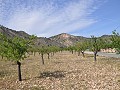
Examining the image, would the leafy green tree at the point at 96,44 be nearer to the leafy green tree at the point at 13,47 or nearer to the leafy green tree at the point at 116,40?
the leafy green tree at the point at 116,40

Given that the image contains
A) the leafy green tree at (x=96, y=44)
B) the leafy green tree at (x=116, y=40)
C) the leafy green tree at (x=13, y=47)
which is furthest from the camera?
the leafy green tree at (x=96, y=44)

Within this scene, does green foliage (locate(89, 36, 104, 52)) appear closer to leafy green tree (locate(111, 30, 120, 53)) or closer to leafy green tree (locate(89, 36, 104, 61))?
leafy green tree (locate(89, 36, 104, 61))

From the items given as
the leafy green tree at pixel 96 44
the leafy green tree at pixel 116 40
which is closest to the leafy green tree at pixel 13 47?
the leafy green tree at pixel 116 40

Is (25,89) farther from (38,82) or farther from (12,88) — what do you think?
(38,82)

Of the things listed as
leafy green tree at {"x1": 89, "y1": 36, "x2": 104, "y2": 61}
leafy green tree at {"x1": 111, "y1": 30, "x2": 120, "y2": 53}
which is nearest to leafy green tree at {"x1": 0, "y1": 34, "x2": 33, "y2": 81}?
leafy green tree at {"x1": 111, "y1": 30, "x2": 120, "y2": 53}

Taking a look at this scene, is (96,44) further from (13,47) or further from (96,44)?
(13,47)

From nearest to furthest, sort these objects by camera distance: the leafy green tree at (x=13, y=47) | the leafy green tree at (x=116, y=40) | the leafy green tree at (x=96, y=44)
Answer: the leafy green tree at (x=13, y=47) → the leafy green tree at (x=116, y=40) → the leafy green tree at (x=96, y=44)

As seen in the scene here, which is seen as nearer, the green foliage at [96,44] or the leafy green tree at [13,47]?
the leafy green tree at [13,47]

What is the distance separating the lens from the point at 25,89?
24.6 meters

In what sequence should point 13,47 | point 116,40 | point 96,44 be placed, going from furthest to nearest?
point 96,44 → point 116,40 → point 13,47

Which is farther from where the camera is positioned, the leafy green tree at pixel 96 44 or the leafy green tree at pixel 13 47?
the leafy green tree at pixel 96 44

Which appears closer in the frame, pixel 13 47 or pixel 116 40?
pixel 13 47

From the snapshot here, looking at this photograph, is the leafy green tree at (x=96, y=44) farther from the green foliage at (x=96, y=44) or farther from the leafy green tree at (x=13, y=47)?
the leafy green tree at (x=13, y=47)

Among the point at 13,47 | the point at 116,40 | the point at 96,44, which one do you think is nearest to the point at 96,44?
the point at 96,44
